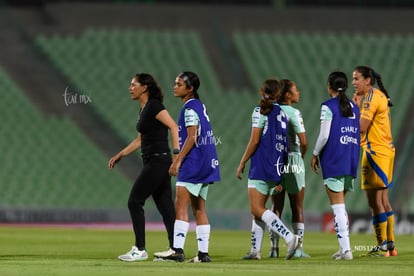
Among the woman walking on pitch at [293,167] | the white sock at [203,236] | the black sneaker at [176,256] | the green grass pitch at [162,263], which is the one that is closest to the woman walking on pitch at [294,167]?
the woman walking on pitch at [293,167]

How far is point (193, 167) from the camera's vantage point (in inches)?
476

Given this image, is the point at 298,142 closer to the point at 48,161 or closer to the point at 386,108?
the point at 386,108

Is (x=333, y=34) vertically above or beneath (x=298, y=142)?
above

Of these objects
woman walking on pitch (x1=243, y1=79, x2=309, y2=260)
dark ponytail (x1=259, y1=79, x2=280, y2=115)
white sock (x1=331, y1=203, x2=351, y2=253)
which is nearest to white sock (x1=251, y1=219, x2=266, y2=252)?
woman walking on pitch (x1=243, y1=79, x2=309, y2=260)

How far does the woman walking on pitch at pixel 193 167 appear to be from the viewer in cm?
1207

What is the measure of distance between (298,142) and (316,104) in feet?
56.1

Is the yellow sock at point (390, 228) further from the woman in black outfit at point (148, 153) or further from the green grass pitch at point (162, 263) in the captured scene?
the woman in black outfit at point (148, 153)

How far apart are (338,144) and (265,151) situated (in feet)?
3.23

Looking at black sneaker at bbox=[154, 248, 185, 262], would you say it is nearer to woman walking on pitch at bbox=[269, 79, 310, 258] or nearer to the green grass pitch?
the green grass pitch

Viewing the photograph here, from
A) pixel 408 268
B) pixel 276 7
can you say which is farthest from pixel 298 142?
pixel 276 7

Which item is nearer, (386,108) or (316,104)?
(386,108)

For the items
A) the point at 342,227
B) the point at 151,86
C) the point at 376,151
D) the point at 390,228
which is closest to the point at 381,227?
the point at 390,228

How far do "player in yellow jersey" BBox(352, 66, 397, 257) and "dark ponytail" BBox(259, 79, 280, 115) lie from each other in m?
1.69

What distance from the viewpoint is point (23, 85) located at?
31.7 metres
